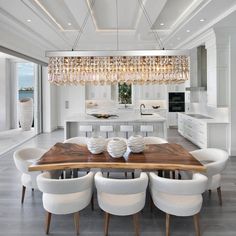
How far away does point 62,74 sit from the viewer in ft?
16.9

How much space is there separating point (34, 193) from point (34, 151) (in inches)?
26.0

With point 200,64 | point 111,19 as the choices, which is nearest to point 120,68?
point 111,19

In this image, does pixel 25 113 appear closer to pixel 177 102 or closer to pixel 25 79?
pixel 25 79

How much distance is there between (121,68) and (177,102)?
22.9 feet

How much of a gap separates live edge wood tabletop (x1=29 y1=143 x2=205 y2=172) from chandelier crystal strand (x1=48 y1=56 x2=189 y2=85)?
1626 mm

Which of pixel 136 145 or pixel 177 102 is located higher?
pixel 177 102

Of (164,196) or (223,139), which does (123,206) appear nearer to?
(164,196)

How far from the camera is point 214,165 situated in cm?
361

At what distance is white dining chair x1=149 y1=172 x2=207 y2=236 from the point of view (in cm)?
287

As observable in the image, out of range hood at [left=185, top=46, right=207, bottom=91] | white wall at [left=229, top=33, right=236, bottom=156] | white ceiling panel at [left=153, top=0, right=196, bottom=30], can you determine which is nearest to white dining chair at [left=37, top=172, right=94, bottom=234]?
white ceiling panel at [left=153, top=0, right=196, bottom=30]

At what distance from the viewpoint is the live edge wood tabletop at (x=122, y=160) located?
328 centimetres

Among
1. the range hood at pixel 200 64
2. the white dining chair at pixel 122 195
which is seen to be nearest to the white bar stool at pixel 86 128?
the white dining chair at pixel 122 195

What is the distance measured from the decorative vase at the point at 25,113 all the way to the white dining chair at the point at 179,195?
9178mm

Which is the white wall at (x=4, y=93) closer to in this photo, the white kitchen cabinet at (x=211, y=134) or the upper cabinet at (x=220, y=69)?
the white kitchen cabinet at (x=211, y=134)
